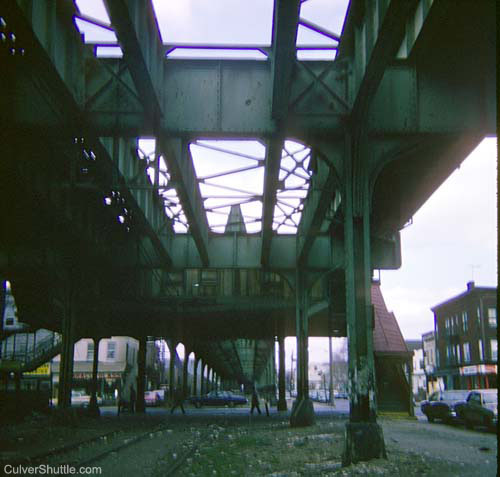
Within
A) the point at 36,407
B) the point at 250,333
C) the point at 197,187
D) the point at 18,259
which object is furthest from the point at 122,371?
the point at 197,187

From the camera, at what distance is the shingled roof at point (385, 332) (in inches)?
1473

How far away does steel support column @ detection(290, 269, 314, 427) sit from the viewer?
26203mm

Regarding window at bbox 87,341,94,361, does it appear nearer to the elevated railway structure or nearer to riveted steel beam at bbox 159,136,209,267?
riveted steel beam at bbox 159,136,209,267

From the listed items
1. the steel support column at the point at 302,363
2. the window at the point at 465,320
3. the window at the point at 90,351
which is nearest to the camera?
the steel support column at the point at 302,363

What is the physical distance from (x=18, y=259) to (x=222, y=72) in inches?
524

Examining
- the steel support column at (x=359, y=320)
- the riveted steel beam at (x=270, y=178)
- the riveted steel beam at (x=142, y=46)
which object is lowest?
the steel support column at (x=359, y=320)

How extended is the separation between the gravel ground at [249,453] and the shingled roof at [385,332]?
13.9 meters

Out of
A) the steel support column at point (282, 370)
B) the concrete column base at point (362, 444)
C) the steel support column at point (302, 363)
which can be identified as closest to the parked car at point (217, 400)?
the steel support column at point (282, 370)

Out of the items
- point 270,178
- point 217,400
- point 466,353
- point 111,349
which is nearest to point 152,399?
point 217,400

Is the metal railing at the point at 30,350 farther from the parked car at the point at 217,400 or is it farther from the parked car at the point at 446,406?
the parked car at the point at 446,406

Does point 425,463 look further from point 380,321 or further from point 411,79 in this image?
point 380,321

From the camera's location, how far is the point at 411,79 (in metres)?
15.3

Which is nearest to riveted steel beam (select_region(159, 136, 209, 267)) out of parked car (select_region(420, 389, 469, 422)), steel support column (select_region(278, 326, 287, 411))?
parked car (select_region(420, 389, 469, 422))

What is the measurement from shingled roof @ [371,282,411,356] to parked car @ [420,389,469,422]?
3885 millimetres
